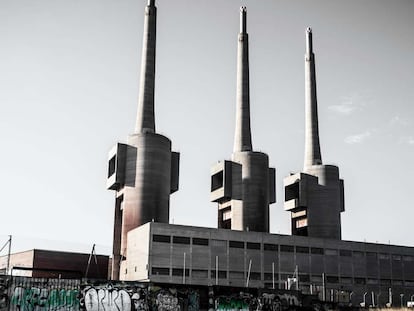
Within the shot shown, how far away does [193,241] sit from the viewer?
89.0 meters

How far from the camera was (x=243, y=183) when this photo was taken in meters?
107

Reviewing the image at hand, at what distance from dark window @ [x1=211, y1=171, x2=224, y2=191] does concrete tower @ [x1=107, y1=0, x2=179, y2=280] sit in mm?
10902

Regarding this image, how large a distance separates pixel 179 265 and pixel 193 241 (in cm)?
468

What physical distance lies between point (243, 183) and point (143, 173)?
2237 centimetres

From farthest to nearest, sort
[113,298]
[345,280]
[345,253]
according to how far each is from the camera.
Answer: [345,253] → [345,280] → [113,298]

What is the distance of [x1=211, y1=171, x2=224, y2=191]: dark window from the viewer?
362 ft

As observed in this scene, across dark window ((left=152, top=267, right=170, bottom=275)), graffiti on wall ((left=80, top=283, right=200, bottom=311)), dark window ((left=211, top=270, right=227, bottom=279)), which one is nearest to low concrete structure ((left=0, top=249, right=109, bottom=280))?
dark window ((left=152, top=267, right=170, bottom=275))

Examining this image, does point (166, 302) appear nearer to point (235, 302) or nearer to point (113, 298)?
point (113, 298)

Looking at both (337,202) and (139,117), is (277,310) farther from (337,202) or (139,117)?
(337,202)

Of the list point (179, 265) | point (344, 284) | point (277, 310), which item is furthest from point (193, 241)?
point (277, 310)

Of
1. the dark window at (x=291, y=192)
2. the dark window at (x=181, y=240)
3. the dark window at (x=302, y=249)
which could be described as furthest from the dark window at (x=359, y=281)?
the dark window at (x=181, y=240)

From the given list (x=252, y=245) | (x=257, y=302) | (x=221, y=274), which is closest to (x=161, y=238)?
(x=221, y=274)

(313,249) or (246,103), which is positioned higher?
(246,103)

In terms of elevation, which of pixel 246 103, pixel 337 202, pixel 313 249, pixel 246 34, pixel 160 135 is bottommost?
pixel 313 249
